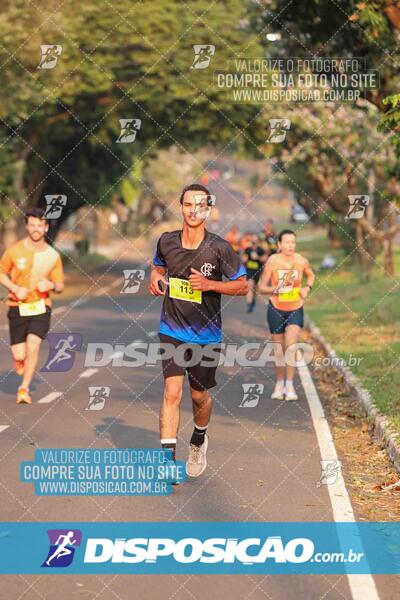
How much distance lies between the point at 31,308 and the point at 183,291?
469 centimetres

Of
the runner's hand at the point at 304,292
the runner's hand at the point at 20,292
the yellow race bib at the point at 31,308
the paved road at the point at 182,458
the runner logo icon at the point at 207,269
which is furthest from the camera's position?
the runner's hand at the point at 304,292

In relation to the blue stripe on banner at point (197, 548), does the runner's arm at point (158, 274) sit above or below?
above

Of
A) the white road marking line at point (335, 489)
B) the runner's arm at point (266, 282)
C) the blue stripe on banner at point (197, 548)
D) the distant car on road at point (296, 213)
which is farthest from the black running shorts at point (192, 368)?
the distant car on road at point (296, 213)

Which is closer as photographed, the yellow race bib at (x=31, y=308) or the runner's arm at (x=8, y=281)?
the runner's arm at (x=8, y=281)

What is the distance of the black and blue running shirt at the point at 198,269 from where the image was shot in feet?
32.0

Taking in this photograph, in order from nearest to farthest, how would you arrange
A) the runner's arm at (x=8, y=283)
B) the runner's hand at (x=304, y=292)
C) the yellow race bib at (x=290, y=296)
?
the runner's arm at (x=8, y=283) → the runner's hand at (x=304, y=292) → the yellow race bib at (x=290, y=296)

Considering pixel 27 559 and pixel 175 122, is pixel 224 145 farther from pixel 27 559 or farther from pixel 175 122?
pixel 27 559

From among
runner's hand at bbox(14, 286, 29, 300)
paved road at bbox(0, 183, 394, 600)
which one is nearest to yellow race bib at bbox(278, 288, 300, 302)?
paved road at bbox(0, 183, 394, 600)

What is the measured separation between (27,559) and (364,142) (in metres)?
39.5

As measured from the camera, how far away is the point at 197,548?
8016 mm

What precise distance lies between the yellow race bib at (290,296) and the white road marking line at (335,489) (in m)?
1.21

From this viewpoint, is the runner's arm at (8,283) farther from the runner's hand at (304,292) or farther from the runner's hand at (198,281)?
the runner's hand at (198,281)

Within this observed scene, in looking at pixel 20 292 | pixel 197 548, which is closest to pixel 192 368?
pixel 197 548

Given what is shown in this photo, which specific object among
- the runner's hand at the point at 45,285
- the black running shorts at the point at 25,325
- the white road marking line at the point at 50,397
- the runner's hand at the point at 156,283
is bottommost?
the white road marking line at the point at 50,397
